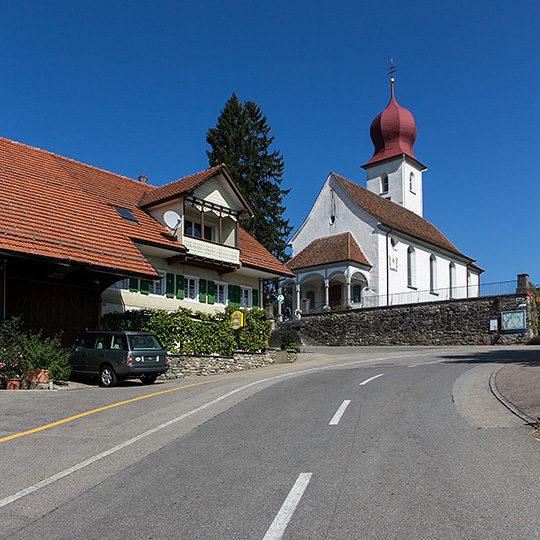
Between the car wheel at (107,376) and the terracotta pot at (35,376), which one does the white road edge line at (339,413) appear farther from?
the terracotta pot at (35,376)

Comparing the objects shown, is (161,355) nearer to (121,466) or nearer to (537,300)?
(121,466)

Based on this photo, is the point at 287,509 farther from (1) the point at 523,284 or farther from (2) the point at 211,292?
(1) the point at 523,284

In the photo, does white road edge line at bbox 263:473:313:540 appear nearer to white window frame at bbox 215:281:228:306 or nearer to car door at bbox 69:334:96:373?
car door at bbox 69:334:96:373

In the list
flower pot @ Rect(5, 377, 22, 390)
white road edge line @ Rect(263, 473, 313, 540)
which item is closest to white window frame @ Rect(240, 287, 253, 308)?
flower pot @ Rect(5, 377, 22, 390)

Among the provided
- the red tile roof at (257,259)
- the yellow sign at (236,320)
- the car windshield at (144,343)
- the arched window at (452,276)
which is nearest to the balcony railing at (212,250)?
the red tile roof at (257,259)

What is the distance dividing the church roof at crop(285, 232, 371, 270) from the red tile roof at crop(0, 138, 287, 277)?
21703mm

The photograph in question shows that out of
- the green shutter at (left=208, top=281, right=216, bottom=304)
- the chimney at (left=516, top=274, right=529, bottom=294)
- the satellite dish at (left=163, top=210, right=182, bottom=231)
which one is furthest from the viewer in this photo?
the chimney at (left=516, top=274, right=529, bottom=294)

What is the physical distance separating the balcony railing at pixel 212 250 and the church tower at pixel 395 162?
38.1 metres

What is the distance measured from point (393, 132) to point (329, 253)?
2215cm

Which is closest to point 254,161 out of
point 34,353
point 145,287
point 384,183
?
point 384,183

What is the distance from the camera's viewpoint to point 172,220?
2777cm

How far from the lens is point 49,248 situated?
62.3 ft

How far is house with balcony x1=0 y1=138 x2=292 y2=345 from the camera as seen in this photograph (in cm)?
1978

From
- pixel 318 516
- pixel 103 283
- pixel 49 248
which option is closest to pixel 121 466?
pixel 318 516
